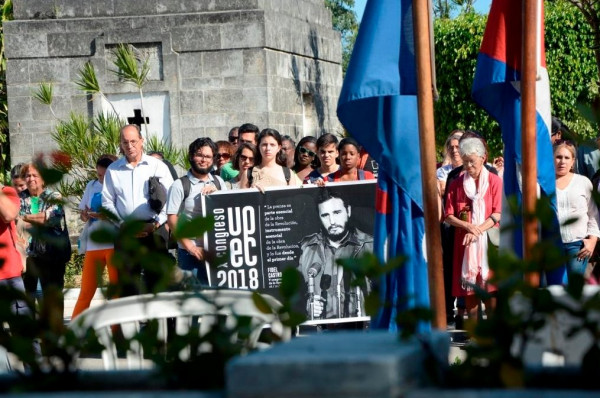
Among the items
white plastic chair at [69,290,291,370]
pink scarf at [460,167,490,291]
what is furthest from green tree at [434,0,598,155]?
white plastic chair at [69,290,291,370]

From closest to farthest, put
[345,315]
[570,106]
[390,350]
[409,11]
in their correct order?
[390,350]
[409,11]
[345,315]
[570,106]

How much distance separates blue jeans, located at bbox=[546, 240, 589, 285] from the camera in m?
2.49

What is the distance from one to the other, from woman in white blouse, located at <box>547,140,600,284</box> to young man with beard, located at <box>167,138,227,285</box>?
2.69m

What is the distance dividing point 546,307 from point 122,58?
538 inches

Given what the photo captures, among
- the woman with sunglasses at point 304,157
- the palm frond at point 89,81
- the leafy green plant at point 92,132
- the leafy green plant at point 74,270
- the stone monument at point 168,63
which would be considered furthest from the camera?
the stone monument at point 168,63

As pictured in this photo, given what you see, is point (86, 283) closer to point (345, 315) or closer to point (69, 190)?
point (345, 315)

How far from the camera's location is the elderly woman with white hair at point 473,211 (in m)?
→ 9.46

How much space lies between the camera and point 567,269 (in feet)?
9.19

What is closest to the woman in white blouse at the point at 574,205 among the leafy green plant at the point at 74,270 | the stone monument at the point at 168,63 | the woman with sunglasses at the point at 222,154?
the woman with sunglasses at the point at 222,154

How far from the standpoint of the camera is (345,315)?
31.1 ft

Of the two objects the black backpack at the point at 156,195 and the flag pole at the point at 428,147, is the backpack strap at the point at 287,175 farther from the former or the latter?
the flag pole at the point at 428,147

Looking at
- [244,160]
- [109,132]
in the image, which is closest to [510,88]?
[244,160]

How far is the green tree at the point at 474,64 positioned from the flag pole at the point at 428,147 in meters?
21.5

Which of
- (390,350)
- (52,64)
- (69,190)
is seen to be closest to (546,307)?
(390,350)
